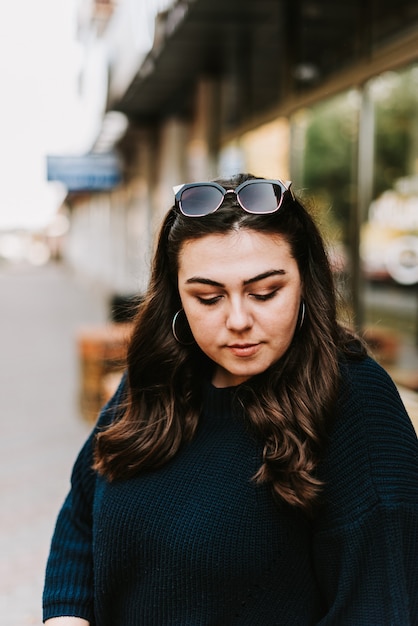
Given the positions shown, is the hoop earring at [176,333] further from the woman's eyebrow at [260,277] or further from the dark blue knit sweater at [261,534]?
the woman's eyebrow at [260,277]

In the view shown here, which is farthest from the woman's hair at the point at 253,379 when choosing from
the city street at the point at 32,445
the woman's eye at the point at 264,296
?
the city street at the point at 32,445

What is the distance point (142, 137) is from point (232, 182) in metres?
14.2

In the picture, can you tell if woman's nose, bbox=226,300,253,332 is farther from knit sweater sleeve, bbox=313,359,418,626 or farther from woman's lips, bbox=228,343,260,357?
knit sweater sleeve, bbox=313,359,418,626

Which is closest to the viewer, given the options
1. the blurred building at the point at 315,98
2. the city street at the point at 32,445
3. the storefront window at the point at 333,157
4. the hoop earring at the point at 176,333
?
the hoop earring at the point at 176,333

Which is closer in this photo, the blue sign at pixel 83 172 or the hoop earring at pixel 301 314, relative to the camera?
the hoop earring at pixel 301 314

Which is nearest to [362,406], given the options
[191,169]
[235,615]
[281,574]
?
[281,574]

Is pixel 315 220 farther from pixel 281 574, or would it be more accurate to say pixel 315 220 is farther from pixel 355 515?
pixel 281 574

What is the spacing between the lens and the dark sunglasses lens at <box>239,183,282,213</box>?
1.47 meters

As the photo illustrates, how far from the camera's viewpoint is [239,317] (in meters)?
1.43

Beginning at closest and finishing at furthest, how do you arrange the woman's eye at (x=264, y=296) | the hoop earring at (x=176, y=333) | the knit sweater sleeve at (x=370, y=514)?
the knit sweater sleeve at (x=370, y=514) → the woman's eye at (x=264, y=296) → the hoop earring at (x=176, y=333)

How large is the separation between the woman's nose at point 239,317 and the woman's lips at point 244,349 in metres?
0.04

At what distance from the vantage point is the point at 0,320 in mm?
16391

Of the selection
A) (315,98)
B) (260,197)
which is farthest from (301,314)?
(315,98)

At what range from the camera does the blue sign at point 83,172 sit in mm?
12031
